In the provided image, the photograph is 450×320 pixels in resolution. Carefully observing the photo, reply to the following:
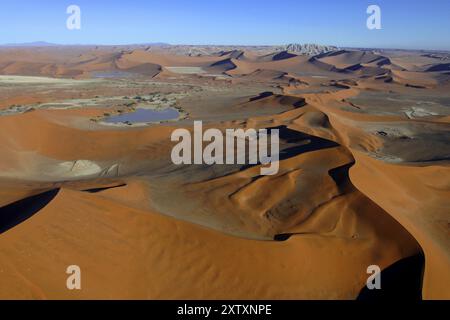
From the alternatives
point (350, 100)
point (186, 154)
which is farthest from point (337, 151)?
point (350, 100)

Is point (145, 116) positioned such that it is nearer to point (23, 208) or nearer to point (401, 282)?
point (23, 208)

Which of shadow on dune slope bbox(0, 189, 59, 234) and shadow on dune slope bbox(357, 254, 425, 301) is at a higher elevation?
shadow on dune slope bbox(0, 189, 59, 234)

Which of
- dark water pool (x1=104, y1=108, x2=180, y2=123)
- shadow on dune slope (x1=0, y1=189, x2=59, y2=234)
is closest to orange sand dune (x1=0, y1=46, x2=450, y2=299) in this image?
shadow on dune slope (x1=0, y1=189, x2=59, y2=234)

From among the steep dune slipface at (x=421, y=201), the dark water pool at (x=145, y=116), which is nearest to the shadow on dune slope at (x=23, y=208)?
the steep dune slipface at (x=421, y=201)

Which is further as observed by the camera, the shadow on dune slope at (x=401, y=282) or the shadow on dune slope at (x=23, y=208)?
the shadow on dune slope at (x=23, y=208)

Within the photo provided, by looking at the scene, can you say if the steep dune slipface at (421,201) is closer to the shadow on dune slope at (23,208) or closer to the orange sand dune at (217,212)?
the orange sand dune at (217,212)

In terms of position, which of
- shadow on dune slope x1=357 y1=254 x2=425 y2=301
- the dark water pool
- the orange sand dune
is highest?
the dark water pool

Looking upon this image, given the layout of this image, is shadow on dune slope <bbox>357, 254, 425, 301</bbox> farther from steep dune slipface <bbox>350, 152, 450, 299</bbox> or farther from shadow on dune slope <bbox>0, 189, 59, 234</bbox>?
shadow on dune slope <bbox>0, 189, 59, 234</bbox>

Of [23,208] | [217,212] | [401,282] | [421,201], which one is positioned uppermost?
[23,208]

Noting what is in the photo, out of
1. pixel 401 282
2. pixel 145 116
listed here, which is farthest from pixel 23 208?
pixel 145 116
